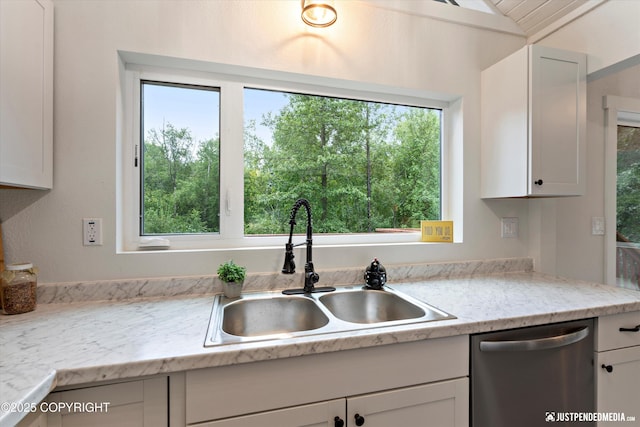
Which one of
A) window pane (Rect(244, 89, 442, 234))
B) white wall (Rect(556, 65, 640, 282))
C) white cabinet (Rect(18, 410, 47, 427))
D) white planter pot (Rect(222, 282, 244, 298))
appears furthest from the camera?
white wall (Rect(556, 65, 640, 282))

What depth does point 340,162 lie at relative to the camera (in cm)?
178

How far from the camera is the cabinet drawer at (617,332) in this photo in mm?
1226

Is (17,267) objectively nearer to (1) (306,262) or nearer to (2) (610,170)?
(1) (306,262)

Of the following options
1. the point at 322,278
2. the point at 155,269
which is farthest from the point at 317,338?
the point at 155,269

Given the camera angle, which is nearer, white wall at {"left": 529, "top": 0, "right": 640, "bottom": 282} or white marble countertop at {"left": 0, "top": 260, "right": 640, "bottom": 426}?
white marble countertop at {"left": 0, "top": 260, "right": 640, "bottom": 426}

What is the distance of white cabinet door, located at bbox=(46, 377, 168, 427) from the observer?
0.76 m

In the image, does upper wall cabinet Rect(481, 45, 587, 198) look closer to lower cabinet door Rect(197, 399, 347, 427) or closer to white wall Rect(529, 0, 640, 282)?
white wall Rect(529, 0, 640, 282)

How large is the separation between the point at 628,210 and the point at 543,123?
1552 millimetres

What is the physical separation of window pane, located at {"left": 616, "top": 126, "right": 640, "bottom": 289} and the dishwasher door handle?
172 cm

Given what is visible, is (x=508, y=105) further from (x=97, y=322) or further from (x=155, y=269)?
(x=97, y=322)

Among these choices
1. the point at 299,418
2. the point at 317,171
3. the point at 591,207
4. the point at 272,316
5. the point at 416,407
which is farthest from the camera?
the point at 591,207

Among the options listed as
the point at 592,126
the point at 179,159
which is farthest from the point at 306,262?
the point at 592,126

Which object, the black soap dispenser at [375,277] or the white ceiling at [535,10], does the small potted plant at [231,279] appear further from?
Result: the white ceiling at [535,10]

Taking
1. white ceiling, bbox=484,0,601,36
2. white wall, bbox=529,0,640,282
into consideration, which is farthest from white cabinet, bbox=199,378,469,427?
white ceiling, bbox=484,0,601,36
